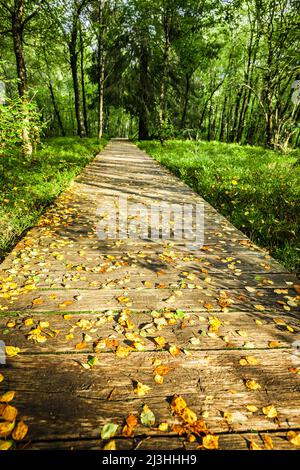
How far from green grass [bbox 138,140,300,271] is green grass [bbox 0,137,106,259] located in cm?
372

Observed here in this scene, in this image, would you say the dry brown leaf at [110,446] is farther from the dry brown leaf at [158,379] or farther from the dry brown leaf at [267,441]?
the dry brown leaf at [267,441]

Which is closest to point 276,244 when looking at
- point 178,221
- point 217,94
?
point 178,221

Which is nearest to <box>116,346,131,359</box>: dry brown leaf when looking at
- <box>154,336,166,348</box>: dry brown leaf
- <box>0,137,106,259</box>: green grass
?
<box>154,336,166,348</box>: dry brown leaf

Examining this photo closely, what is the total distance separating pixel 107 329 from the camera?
238 centimetres

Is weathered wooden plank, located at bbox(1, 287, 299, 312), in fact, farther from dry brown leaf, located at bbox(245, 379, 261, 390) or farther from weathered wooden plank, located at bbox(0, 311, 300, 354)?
dry brown leaf, located at bbox(245, 379, 261, 390)

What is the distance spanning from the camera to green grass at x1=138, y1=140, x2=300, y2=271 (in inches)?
181

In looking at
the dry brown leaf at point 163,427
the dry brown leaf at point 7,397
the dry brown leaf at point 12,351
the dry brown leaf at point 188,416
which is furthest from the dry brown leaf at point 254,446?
the dry brown leaf at point 12,351

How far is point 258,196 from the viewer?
6.12 meters

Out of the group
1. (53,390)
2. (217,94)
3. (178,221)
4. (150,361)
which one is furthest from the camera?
(217,94)

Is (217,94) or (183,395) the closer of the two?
(183,395)

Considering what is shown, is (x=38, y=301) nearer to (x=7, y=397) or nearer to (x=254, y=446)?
(x=7, y=397)

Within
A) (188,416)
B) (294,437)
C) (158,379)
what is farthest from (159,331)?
(294,437)

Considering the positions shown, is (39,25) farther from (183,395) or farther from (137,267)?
(183,395)

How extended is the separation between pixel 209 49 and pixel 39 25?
17.1m
